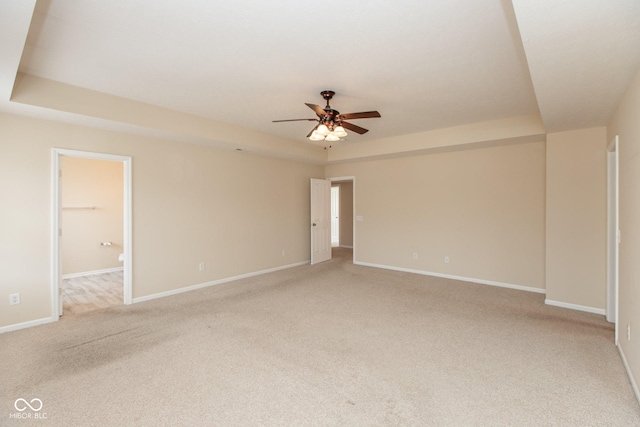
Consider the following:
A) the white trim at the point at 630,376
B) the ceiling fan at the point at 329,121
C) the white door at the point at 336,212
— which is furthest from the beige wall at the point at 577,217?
the white door at the point at 336,212

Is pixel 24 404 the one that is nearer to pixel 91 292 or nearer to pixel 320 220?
pixel 91 292

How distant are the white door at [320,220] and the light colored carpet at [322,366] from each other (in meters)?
2.80

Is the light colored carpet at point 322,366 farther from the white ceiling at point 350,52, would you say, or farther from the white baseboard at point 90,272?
the white baseboard at point 90,272

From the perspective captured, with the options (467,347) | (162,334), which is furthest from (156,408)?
(467,347)

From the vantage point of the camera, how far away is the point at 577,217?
12.7 ft

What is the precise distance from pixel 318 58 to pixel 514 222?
4208 millimetres

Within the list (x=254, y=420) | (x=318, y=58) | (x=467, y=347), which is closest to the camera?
(x=254, y=420)

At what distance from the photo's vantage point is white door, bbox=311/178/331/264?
6809mm

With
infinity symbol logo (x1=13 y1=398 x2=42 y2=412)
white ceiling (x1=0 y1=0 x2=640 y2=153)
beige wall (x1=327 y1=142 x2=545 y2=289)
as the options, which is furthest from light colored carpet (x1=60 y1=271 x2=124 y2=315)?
beige wall (x1=327 y1=142 x2=545 y2=289)

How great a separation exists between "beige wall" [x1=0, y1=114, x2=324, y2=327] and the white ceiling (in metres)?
0.90

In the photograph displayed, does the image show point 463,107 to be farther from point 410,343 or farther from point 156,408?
point 156,408

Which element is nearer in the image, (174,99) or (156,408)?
(156,408)

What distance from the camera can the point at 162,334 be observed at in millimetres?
3125

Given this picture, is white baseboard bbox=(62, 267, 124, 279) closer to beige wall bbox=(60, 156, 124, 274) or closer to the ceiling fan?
beige wall bbox=(60, 156, 124, 274)
